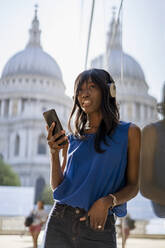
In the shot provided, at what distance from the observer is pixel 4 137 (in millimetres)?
25906

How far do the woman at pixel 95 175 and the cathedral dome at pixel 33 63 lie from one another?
3265 centimetres

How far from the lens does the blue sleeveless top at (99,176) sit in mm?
763

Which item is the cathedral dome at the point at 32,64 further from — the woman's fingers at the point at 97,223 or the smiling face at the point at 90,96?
the woman's fingers at the point at 97,223

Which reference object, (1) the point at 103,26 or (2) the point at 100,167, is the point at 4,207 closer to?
(1) the point at 103,26

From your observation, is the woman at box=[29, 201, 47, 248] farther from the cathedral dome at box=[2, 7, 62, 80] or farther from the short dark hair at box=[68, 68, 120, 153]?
the cathedral dome at box=[2, 7, 62, 80]

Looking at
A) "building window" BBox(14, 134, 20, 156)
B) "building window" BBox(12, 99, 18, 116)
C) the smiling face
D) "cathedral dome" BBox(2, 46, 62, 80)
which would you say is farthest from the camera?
"cathedral dome" BBox(2, 46, 62, 80)

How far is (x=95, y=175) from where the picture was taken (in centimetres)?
77

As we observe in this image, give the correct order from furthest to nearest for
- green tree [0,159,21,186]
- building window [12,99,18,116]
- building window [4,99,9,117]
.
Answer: building window [4,99,9,117], building window [12,99,18,116], green tree [0,159,21,186]

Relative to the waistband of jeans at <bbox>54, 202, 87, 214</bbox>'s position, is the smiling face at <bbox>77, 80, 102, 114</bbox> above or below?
above

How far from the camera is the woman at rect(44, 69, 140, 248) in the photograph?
0.73 metres

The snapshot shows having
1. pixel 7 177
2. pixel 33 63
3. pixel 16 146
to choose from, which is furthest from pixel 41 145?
pixel 33 63

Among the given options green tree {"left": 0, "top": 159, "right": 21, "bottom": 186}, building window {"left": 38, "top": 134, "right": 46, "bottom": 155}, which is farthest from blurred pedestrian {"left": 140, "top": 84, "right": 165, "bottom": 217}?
building window {"left": 38, "top": 134, "right": 46, "bottom": 155}

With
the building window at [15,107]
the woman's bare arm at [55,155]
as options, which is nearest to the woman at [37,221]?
the woman's bare arm at [55,155]

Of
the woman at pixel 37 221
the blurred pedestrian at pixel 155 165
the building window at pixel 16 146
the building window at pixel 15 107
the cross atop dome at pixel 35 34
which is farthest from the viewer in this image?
the cross atop dome at pixel 35 34
